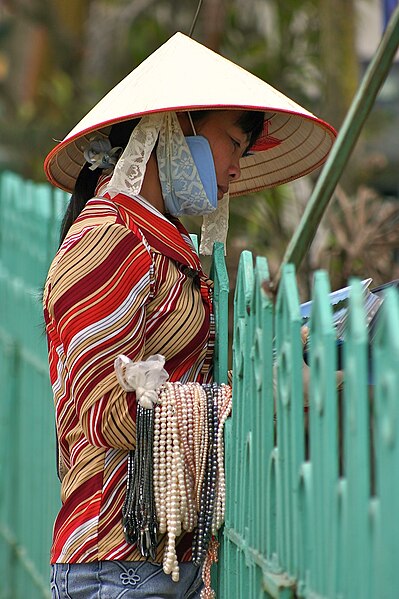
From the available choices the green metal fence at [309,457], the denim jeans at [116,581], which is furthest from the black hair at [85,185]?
the denim jeans at [116,581]

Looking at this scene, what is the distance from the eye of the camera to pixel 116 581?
2.32 m

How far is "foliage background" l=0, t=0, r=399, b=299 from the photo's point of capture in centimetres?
456

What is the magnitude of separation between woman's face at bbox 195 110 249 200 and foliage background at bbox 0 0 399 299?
6.39 ft

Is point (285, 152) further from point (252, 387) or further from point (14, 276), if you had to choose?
point (14, 276)

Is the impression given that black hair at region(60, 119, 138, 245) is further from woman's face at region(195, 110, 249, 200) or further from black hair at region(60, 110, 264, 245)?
woman's face at region(195, 110, 249, 200)

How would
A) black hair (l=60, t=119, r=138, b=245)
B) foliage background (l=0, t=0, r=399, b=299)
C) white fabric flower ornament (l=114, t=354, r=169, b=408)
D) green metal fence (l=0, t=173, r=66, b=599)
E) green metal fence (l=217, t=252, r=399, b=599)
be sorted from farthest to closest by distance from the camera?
foliage background (l=0, t=0, r=399, b=299) < green metal fence (l=0, t=173, r=66, b=599) < black hair (l=60, t=119, r=138, b=245) < white fabric flower ornament (l=114, t=354, r=169, b=408) < green metal fence (l=217, t=252, r=399, b=599)

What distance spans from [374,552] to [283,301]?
52 cm

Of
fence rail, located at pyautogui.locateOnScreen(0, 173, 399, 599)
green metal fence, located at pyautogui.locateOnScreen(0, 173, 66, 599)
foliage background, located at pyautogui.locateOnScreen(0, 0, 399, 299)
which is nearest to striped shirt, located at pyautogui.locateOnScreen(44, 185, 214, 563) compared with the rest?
fence rail, located at pyautogui.locateOnScreen(0, 173, 399, 599)

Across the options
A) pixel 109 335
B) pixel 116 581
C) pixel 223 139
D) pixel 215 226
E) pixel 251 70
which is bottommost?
pixel 116 581

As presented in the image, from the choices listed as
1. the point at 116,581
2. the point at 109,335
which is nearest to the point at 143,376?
the point at 109,335

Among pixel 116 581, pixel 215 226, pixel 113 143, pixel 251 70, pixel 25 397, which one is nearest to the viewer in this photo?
pixel 116 581

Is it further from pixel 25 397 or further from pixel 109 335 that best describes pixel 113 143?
pixel 25 397

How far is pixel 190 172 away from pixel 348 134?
64 cm

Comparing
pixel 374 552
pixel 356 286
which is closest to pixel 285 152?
pixel 356 286
